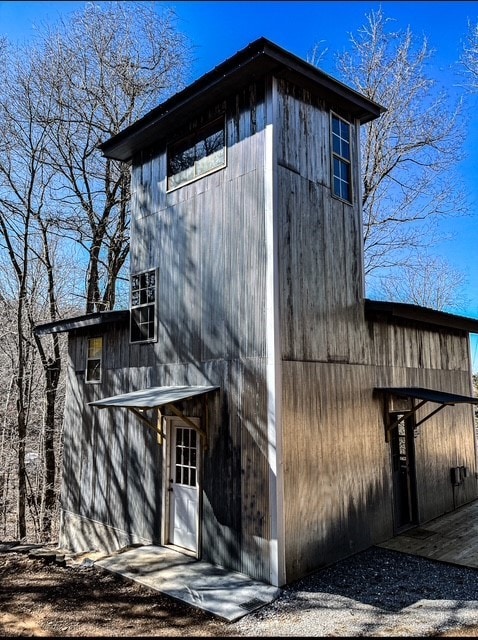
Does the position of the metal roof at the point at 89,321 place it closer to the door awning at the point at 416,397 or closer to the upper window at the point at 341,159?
the upper window at the point at 341,159

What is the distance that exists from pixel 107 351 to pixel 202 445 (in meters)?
3.21

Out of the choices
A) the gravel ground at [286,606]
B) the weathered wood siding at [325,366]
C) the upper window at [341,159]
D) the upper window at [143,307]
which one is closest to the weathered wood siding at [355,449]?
the weathered wood siding at [325,366]

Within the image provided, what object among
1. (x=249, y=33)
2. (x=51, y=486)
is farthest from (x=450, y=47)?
(x=51, y=486)

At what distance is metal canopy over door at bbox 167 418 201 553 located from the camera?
247 inches

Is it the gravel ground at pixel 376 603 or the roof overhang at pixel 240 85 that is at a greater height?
the roof overhang at pixel 240 85

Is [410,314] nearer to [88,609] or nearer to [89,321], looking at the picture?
[89,321]

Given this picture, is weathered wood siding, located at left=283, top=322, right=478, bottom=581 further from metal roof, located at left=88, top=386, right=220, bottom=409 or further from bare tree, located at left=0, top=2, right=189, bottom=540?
bare tree, located at left=0, top=2, right=189, bottom=540

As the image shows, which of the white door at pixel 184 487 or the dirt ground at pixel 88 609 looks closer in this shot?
the dirt ground at pixel 88 609

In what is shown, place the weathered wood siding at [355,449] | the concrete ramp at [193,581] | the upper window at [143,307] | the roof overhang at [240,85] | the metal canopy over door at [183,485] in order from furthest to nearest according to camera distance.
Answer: the upper window at [143,307] → the metal canopy over door at [183,485] → the roof overhang at [240,85] → the weathered wood siding at [355,449] → the concrete ramp at [193,581]

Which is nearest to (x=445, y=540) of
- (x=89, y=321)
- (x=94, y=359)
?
(x=94, y=359)

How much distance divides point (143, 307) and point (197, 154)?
2649 mm

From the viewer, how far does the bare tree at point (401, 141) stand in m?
13.2

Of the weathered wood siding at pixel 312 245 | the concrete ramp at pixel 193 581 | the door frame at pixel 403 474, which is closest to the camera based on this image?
the concrete ramp at pixel 193 581

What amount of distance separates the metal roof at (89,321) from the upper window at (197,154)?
2.40 m
